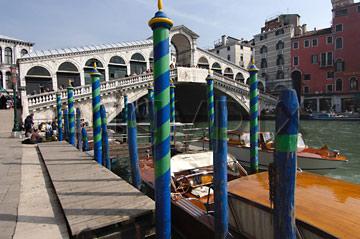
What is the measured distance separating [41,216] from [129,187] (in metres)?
1.07

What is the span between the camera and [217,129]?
2.49 m

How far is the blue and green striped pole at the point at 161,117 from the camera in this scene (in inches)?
91.9

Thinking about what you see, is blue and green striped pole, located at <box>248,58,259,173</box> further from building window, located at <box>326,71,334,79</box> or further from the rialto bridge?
building window, located at <box>326,71,334,79</box>

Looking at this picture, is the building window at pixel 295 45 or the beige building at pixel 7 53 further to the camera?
the building window at pixel 295 45

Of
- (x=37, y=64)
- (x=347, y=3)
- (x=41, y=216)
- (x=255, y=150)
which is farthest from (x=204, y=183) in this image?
(x=347, y=3)

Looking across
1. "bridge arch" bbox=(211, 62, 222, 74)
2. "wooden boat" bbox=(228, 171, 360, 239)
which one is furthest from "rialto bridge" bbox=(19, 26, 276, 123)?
"wooden boat" bbox=(228, 171, 360, 239)

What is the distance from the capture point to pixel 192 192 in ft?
14.0

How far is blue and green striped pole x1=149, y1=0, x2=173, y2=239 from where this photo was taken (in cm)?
233

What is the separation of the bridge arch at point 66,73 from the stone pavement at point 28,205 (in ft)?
45.0

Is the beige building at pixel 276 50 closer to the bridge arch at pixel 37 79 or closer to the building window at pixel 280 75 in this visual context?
the building window at pixel 280 75

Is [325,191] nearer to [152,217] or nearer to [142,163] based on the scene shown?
[152,217]

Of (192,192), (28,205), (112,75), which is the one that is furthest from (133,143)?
(112,75)

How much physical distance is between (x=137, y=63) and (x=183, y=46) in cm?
637

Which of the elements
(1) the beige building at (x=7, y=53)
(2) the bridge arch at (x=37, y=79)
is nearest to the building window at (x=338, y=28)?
(2) the bridge arch at (x=37, y=79)
